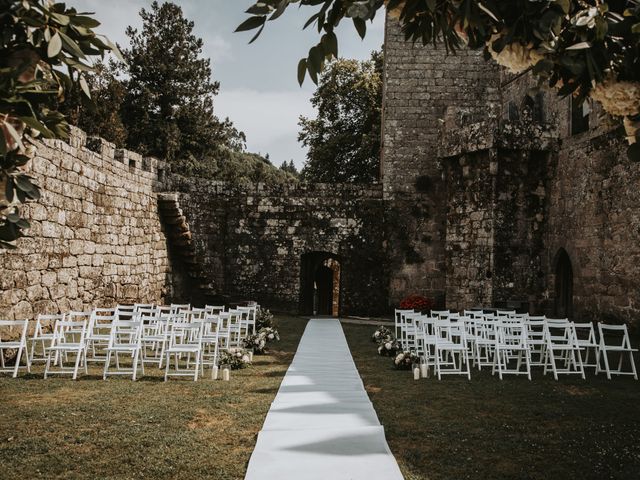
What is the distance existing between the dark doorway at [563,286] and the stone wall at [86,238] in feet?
34.8

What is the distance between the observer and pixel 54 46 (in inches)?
72.1

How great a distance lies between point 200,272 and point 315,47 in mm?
15469

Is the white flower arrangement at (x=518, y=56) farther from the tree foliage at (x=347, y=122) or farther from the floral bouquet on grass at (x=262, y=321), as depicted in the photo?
the tree foliage at (x=347, y=122)

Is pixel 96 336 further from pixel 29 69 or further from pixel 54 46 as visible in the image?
pixel 54 46

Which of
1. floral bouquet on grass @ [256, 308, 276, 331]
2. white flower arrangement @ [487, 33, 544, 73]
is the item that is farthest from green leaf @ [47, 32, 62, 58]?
floral bouquet on grass @ [256, 308, 276, 331]

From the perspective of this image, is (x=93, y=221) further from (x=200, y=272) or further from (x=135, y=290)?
(x=200, y=272)

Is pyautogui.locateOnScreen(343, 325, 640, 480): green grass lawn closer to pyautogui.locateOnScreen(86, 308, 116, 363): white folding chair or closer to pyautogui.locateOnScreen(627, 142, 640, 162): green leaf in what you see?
pyautogui.locateOnScreen(627, 142, 640, 162): green leaf

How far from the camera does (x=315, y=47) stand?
1.97 metres

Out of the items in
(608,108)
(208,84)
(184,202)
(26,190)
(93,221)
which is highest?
(208,84)

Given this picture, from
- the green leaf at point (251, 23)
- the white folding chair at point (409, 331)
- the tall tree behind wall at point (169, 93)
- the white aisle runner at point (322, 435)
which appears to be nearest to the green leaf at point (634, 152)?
the green leaf at point (251, 23)

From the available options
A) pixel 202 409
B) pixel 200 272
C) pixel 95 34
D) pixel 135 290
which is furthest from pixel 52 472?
pixel 200 272

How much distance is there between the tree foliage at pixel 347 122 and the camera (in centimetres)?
2500

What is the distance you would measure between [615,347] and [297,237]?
1126cm

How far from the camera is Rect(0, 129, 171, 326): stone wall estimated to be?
971 cm
